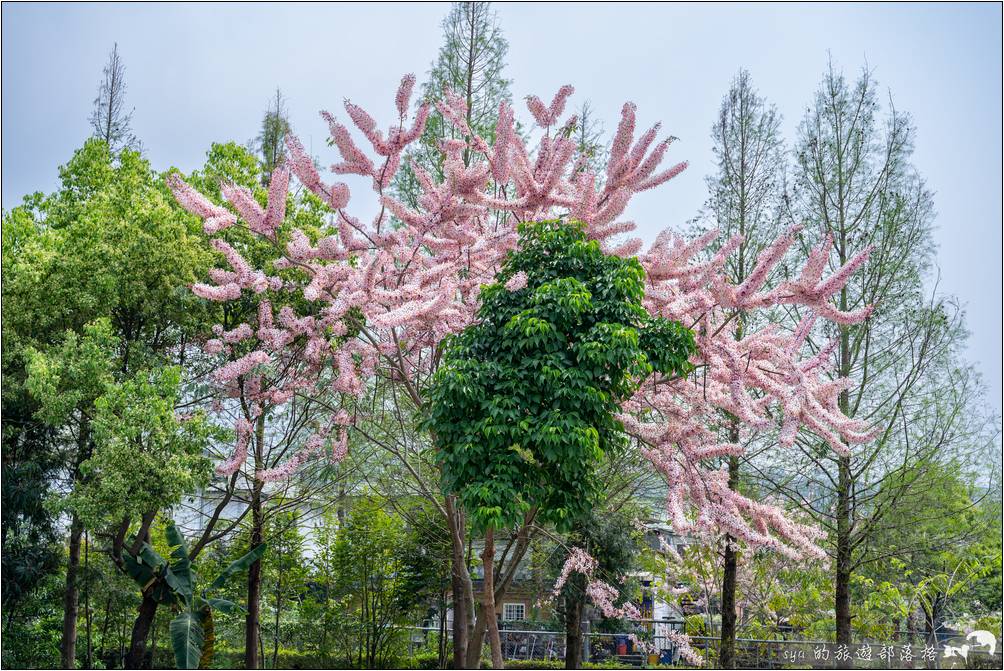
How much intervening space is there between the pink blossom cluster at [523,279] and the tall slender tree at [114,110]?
440 cm

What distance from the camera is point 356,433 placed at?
8.34 meters

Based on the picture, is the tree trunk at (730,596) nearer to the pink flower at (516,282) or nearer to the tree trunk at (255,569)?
the pink flower at (516,282)

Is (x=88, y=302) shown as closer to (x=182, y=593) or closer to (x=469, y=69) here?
(x=182, y=593)

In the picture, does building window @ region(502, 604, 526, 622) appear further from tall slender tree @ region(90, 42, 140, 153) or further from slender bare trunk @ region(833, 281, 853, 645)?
tall slender tree @ region(90, 42, 140, 153)

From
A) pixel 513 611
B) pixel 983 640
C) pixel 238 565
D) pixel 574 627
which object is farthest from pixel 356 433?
pixel 513 611

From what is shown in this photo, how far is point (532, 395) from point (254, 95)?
6.24 meters

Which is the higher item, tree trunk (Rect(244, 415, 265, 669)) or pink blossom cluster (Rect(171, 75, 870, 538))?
pink blossom cluster (Rect(171, 75, 870, 538))

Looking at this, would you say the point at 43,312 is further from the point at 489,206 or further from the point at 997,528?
the point at 997,528

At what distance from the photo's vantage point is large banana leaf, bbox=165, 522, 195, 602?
7.07 metres

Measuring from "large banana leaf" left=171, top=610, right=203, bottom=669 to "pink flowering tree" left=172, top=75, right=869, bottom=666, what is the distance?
133cm

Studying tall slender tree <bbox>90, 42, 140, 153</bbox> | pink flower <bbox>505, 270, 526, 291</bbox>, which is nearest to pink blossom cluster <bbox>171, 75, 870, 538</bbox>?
pink flower <bbox>505, 270, 526, 291</bbox>

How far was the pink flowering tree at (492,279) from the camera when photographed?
19.2 feet

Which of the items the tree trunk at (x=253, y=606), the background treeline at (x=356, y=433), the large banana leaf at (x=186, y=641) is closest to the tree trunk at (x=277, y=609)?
the background treeline at (x=356, y=433)

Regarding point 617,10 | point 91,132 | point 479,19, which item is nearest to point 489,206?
point 617,10
